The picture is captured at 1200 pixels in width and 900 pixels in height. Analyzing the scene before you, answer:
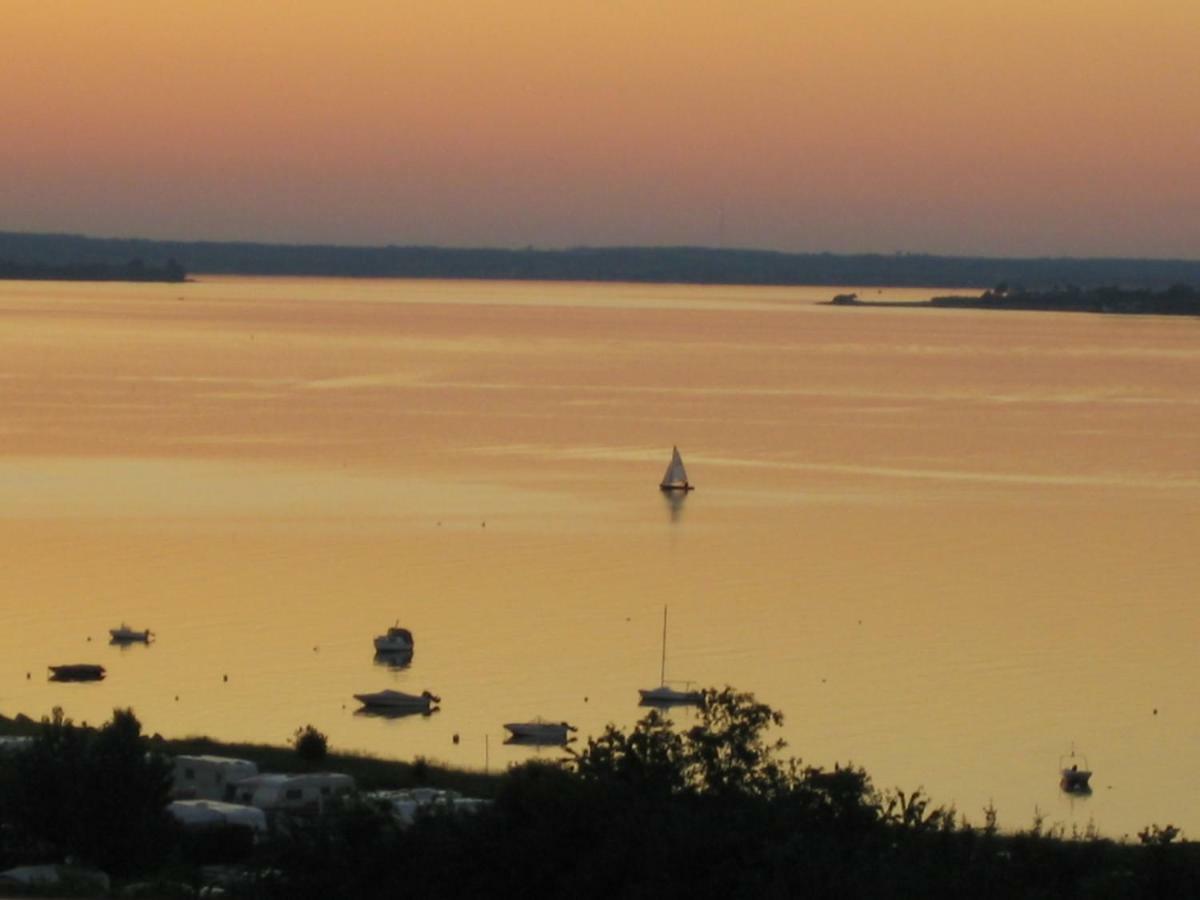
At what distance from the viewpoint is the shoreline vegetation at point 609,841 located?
8820mm

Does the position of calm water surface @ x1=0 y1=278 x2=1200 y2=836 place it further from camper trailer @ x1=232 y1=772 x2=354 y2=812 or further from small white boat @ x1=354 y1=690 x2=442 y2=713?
camper trailer @ x1=232 y1=772 x2=354 y2=812

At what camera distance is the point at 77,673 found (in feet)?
81.2

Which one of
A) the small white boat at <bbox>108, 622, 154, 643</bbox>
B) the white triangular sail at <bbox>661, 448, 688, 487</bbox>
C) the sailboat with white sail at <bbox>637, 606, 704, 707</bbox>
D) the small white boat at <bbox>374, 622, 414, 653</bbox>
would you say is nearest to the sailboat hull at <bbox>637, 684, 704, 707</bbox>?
the sailboat with white sail at <bbox>637, 606, 704, 707</bbox>

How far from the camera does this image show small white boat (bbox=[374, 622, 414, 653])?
25.6 m

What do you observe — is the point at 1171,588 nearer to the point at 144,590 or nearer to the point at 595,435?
the point at 144,590

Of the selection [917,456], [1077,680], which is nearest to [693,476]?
[917,456]

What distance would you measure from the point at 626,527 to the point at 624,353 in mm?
60252

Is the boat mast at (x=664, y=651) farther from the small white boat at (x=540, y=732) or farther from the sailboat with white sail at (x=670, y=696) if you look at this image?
the small white boat at (x=540, y=732)

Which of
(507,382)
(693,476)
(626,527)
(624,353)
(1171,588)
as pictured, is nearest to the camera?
(1171,588)

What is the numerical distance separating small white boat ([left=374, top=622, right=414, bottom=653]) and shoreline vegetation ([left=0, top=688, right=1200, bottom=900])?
12.6 metres

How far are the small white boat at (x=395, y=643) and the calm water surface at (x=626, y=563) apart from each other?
0.83 ft

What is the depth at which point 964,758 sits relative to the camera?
2105 centimetres

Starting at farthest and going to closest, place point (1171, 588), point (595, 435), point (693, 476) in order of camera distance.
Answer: point (595, 435) < point (693, 476) < point (1171, 588)

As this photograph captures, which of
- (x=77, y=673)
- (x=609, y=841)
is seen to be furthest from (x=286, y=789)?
(x=77, y=673)
